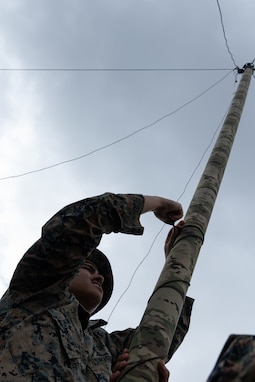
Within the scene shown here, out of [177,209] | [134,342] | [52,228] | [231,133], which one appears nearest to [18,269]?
[52,228]

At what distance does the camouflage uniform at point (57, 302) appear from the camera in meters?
3.01

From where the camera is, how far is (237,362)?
1.17m

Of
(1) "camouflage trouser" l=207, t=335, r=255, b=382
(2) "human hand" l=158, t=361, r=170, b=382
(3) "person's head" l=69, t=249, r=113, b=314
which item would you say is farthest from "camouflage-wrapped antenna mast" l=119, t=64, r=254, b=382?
(1) "camouflage trouser" l=207, t=335, r=255, b=382

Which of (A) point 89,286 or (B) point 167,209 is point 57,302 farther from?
(B) point 167,209

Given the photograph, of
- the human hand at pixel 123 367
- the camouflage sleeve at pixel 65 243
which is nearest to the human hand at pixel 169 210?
the camouflage sleeve at pixel 65 243

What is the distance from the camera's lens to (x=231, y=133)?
574cm

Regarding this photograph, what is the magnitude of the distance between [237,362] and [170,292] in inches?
81.2

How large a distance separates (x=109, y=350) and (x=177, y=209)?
4.72 feet

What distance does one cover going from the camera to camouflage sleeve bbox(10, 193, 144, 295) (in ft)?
11.2

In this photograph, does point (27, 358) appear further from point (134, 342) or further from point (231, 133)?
point (231, 133)

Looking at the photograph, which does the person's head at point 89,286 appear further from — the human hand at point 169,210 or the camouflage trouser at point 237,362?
the camouflage trouser at point 237,362

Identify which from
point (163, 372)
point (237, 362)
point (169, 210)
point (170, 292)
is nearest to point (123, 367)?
point (163, 372)

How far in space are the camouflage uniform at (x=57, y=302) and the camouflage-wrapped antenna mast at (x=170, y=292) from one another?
38 cm

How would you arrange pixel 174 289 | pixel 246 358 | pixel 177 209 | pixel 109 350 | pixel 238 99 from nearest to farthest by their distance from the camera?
1. pixel 246 358
2. pixel 174 289
3. pixel 177 209
4. pixel 109 350
5. pixel 238 99
